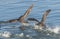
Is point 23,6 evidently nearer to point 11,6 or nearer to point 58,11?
point 11,6

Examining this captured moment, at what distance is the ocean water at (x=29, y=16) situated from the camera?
58.3 ft

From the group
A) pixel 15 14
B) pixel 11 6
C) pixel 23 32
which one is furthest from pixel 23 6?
pixel 23 32

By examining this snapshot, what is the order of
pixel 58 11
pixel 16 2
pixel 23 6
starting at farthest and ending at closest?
1. pixel 16 2
2. pixel 23 6
3. pixel 58 11

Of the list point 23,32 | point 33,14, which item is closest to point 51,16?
point 33,14

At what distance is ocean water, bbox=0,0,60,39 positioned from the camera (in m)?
17.8

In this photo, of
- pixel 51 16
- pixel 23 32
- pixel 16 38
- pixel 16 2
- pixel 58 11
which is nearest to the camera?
pixel 16 38

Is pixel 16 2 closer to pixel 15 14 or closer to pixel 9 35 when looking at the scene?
pixel 15 14

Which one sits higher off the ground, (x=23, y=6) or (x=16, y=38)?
(x=23, y=6)

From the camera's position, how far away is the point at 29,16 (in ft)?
77.0

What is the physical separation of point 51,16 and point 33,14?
155 centimetres

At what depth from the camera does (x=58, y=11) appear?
24500 mm

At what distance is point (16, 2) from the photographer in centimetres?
2836

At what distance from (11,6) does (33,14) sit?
11.3 ft

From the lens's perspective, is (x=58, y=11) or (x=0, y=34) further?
(x=58, y=11)
